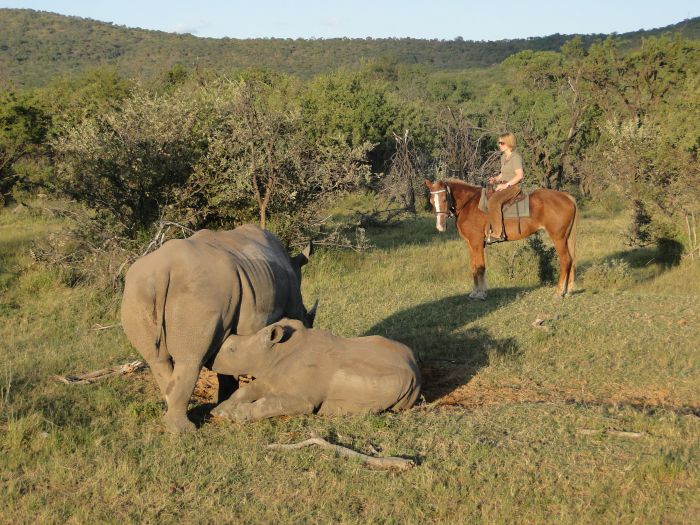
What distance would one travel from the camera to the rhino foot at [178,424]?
6082 mm

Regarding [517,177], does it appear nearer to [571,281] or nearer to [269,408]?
[571,281]

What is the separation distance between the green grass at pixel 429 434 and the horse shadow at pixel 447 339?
0.04m

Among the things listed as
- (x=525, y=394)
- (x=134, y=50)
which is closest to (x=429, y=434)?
(x=525, y=394)

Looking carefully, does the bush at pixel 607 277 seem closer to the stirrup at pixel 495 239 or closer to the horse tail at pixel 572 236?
the horse tail at pixel 572 236

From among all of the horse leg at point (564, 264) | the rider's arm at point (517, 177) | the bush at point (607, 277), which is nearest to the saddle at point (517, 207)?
the rider's arm at point (517, 177)

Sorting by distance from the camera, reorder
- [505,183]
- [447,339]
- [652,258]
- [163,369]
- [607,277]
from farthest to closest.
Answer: [652,258] < [607,277] < [505,183] < [447,339] < [163,369]

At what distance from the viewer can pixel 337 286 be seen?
43.0ft

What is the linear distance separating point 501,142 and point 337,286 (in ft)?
11.9

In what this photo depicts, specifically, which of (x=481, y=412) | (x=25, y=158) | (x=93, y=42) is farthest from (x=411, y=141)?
(x=93, y=42)

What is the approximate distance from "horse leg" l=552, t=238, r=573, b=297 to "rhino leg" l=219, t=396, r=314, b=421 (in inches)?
290

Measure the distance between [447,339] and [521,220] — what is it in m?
4.37

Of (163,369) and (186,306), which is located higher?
(186,306)

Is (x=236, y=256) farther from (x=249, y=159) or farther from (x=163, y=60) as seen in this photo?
(x=163, y=60)

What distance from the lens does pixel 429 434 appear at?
A: 5.84 meters
